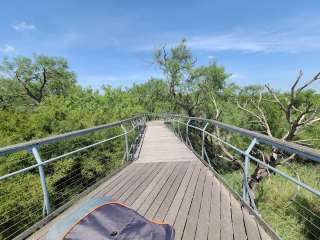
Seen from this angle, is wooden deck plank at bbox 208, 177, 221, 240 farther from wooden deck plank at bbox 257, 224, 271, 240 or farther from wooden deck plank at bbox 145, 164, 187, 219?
wooden deck plank at bbox 145, 164, 187, 219

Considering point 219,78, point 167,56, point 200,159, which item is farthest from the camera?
point 167,56

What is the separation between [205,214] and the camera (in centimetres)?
295

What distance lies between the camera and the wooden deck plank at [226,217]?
98.3 inches

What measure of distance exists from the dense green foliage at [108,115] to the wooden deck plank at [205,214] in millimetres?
3288

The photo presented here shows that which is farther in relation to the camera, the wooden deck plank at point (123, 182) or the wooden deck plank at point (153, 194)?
the wooden deck plank at point (123, 182)

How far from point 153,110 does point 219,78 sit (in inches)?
355

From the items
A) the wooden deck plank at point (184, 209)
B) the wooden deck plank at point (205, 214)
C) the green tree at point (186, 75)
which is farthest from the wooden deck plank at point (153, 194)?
the green tree at point (186, 75)

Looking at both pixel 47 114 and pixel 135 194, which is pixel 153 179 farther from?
pixel 47 114

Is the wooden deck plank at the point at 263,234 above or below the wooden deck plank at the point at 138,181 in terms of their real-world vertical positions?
above

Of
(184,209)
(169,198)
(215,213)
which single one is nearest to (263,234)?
(215,213)

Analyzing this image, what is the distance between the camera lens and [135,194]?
148 inches

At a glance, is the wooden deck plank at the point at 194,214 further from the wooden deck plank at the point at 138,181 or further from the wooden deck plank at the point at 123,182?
the wooden deck plank at the point at 123,182

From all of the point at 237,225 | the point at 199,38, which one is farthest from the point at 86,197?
the point at 199,38

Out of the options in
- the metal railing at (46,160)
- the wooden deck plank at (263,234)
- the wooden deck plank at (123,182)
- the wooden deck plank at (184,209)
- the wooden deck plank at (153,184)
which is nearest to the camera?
the wooden deck plank at (263,234)
